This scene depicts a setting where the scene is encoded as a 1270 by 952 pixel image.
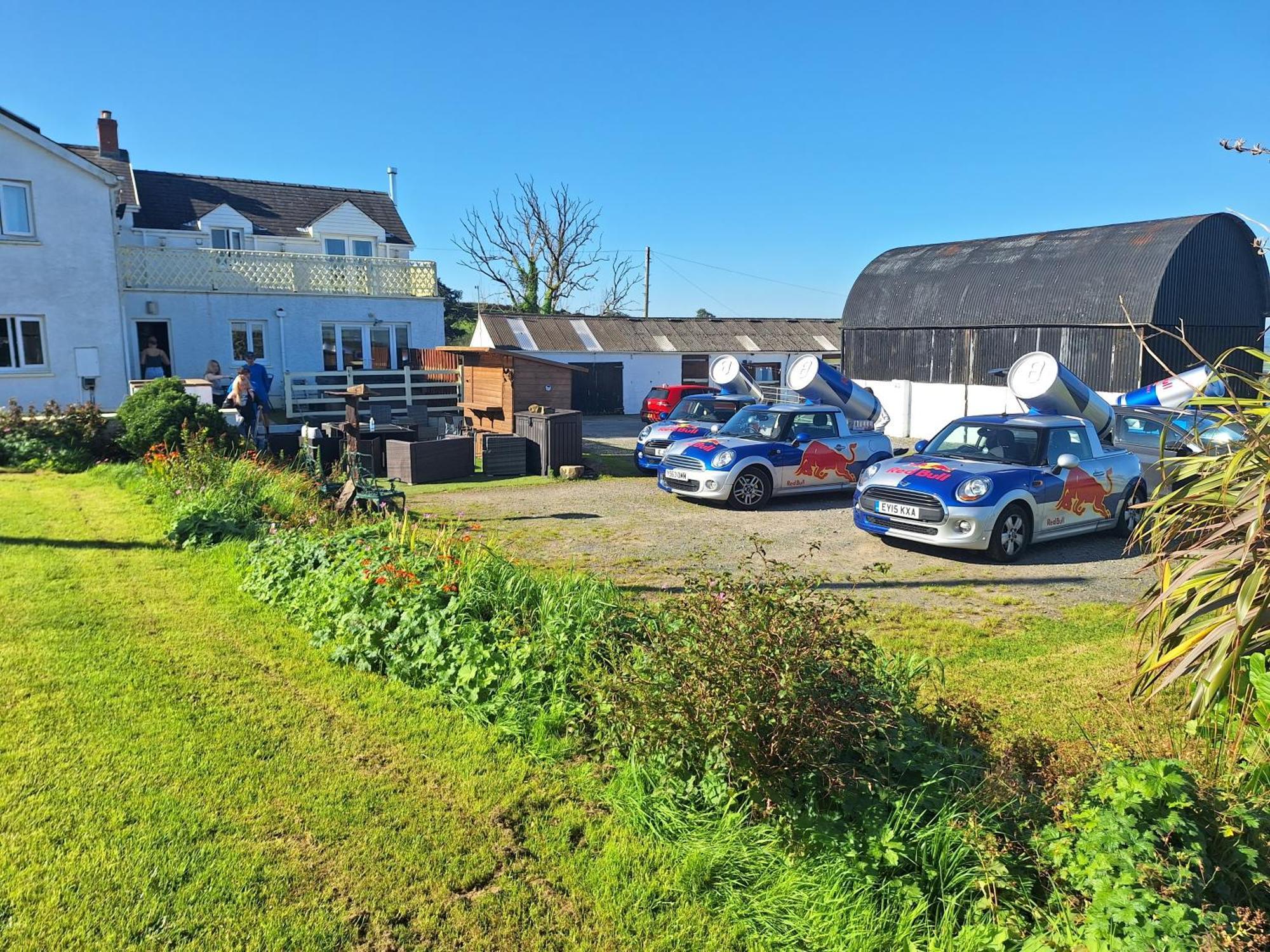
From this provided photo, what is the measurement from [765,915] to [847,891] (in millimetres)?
327

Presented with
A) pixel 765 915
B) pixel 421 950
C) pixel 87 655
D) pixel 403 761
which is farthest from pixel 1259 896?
pixel 87 655

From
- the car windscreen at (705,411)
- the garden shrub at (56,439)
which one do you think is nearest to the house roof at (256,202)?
the garden shrub at (56,439)

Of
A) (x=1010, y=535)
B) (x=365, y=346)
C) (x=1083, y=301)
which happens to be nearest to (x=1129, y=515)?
(x=1010, y=535)

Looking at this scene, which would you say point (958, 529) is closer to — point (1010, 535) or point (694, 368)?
point (1010, 535)

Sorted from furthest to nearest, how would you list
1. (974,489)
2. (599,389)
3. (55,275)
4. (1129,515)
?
1. (599,389)
2. (55,275)
3. (1129,515)
4. (974,489)

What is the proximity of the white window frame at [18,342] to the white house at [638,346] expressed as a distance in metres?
14.2

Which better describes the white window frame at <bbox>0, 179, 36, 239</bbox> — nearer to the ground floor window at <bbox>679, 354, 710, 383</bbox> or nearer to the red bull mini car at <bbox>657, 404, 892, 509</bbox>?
the red bull mini car at <bbox>657, 404, 892, 509</bbox>

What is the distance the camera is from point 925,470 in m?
9.96

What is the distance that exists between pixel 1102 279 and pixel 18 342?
26728 mm

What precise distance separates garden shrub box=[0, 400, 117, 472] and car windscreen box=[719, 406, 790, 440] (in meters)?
10.1

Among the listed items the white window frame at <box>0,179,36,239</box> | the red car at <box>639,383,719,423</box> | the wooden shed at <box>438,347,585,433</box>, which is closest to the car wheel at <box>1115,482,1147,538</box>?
the wooden shed at <box>438,347,585,433</box>

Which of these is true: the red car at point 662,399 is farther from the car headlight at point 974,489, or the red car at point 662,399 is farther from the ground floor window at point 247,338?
the car headlight at point 974,489

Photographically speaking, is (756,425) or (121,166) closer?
(756,425)

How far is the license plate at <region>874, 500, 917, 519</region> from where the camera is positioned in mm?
9695
